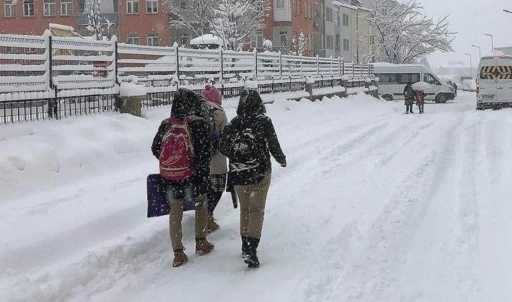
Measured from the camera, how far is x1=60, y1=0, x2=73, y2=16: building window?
181 feet

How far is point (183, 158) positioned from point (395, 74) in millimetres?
41012

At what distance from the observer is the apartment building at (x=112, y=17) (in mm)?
54688

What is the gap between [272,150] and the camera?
623 centimetres

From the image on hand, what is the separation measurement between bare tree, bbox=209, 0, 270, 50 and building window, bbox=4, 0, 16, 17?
18209 millimetres

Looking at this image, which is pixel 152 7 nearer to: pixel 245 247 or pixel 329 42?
pixel 329 42

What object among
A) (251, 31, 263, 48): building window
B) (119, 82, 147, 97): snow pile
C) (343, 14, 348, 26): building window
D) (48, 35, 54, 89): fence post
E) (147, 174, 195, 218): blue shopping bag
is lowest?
(147, 174, 195, 218): blue shopping bag

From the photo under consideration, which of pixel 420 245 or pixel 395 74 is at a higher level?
pixel 395 74

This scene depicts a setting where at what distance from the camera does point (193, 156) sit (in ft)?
20.5

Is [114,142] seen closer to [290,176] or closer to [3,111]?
[3,111]

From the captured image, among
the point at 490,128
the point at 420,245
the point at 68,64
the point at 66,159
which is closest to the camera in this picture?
the point at 420,245

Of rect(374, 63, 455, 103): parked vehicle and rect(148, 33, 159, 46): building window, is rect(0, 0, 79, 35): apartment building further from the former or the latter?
rect(374, 63, 455, 103): parked vehicle

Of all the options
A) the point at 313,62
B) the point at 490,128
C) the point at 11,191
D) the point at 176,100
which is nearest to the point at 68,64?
the point at 11,191

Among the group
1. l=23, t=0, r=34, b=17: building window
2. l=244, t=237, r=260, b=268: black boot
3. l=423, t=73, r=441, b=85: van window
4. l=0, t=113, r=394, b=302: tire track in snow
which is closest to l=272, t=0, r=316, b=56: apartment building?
l=423, t=73, r=441, b=85: van window

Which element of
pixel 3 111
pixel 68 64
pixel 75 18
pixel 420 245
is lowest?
pixel 420 245
